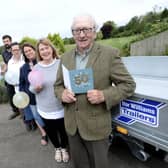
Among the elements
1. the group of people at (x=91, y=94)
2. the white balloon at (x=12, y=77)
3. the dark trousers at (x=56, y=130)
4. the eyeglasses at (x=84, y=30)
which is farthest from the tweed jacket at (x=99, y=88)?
the white balloon at (x=12, y=77)

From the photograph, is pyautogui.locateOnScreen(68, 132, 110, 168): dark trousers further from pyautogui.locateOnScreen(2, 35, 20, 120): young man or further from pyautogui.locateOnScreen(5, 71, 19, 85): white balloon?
pyautogui.locateOnScreen(2, 35, 20, 120): young man

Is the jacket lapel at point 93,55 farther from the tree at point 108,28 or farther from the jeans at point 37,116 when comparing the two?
the tree at point 108,28

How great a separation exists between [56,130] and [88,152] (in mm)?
876

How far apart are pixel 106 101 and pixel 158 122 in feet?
Result: 1.51

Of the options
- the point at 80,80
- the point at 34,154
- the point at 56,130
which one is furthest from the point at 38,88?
the point at 34,154

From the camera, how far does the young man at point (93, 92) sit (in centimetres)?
177

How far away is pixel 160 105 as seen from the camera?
1795mm

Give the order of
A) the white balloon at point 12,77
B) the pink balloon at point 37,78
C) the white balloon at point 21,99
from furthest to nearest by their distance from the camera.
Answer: the white balloon at point 12,77
the white balloon at point 21,99
the pink balloon at point 37,78

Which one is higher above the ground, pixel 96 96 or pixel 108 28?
pixel 108 28

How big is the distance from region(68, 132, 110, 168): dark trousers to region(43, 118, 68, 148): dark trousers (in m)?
0.65

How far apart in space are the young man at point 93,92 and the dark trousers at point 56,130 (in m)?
0.71

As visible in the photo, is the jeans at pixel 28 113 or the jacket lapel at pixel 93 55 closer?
the jacket lapel at pixel 93 55

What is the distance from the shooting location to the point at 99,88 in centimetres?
185

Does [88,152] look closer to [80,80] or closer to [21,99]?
[80,80]
